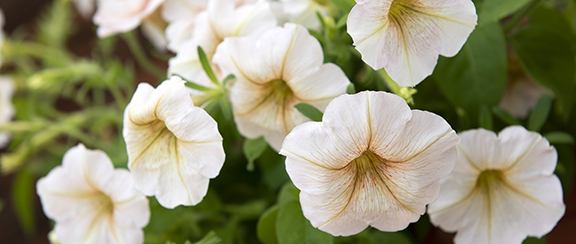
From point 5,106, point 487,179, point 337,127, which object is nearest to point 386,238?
point 487,179

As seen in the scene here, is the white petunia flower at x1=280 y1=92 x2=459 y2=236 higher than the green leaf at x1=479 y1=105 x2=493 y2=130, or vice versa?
the white petunia flower at x1=280 y1=92 x2=459 y2=236

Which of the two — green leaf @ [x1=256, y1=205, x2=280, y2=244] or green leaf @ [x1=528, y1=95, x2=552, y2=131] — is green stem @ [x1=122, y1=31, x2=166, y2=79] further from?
green leaf @ [x1=528, y1=95, x2=552, y2=131]

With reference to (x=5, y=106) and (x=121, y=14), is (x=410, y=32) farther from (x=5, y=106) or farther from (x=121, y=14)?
(x=5, y=106)

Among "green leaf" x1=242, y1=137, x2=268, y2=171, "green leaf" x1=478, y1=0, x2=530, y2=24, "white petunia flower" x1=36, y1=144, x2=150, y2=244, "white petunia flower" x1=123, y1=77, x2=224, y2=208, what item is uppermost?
"green leaf" x1=478, y1=0, x2=530, y2=24

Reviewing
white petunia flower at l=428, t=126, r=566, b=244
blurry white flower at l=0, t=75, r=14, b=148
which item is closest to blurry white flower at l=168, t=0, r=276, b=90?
white petunia flower at l=428, t=126, r=566, b=244

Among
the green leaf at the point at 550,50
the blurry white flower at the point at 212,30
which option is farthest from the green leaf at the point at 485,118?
the blurry white flower at the point at 212,30

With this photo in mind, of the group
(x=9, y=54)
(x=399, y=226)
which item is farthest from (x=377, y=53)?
(x=9, y=54)
